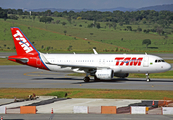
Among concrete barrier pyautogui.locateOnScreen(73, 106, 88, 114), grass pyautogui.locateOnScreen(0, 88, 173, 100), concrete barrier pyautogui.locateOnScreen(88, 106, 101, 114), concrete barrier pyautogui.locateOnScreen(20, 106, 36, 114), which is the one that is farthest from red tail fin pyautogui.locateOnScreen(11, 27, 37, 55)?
concrete barrier pyautogui.locateOnScreen(73, 106, 88, 114)

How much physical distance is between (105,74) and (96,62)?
3.57m

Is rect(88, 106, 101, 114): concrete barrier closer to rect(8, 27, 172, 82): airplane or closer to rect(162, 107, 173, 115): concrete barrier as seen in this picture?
rect(162, 107, 173, 115): concrete barrier

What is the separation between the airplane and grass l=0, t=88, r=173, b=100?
692cm

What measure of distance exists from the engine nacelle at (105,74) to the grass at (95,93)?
19.2ft

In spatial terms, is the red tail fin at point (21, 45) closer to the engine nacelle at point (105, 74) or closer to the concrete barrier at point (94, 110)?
the engine nacelle at point (105, 74)

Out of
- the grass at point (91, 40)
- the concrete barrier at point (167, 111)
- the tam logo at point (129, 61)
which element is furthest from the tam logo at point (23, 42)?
the grass at point (91, 40)

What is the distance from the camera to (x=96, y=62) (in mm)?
44000

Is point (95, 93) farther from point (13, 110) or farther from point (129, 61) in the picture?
point (13, 110)

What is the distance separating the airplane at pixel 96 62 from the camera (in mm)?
42469

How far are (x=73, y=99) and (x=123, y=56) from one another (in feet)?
55.2

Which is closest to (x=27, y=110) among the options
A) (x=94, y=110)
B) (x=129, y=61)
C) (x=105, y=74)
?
(x=94, y=110)

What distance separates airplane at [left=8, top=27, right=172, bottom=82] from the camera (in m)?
42.5

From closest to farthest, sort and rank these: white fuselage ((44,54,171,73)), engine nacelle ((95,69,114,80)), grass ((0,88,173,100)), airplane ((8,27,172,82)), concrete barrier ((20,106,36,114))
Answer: concrete barrier ((20,106,36,114))
grass ((0,88,173,100))
engine nacelle ((95,69,114,80))
airplane ((8,27,172,82))
white fuselage ((44,54,171,73))

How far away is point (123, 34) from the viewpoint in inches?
6944
